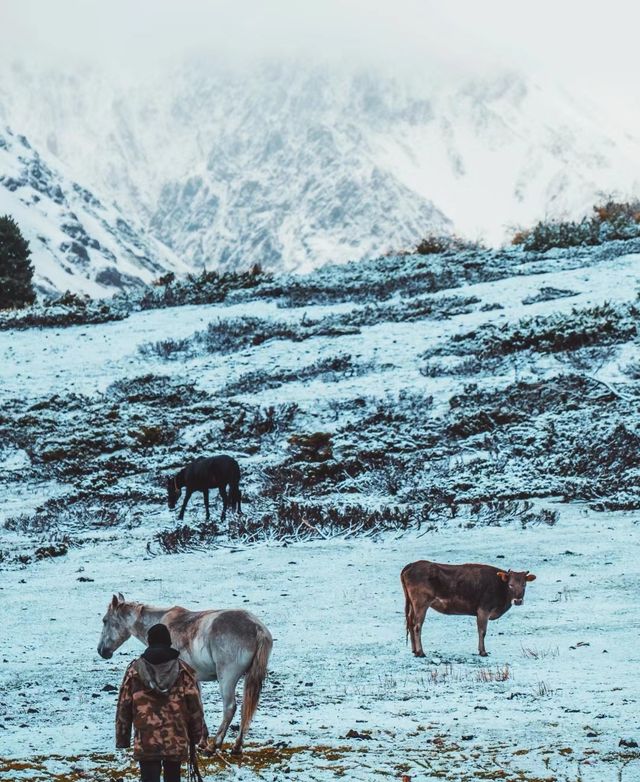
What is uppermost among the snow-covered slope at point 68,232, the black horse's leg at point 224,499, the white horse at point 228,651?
the snow-covered slope at point 68,232

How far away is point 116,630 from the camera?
399 inches

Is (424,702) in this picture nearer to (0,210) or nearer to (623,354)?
(623,354)

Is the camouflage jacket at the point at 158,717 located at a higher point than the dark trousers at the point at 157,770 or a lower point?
higher

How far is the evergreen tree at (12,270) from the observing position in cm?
5162

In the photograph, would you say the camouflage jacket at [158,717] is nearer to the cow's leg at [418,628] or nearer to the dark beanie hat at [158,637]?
the dark beanie hat at [158,637]

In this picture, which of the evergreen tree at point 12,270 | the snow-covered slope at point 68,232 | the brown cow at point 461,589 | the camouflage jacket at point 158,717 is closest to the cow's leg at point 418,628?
the brown cow at point 461,589

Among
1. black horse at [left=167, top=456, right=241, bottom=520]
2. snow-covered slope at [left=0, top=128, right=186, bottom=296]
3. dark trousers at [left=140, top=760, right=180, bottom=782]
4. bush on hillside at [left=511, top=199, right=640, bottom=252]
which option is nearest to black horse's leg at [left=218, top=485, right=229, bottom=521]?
black horse at [left=167, top=456, right=241, bottom=520]

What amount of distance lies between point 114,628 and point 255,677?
2.33 m

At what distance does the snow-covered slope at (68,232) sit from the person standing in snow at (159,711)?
101149mm

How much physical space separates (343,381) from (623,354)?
7.65 meters

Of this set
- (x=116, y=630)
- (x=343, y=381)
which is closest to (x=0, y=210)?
(x=343, y=381)

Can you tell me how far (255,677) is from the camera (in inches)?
328

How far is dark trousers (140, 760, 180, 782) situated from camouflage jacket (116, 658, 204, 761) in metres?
0.07

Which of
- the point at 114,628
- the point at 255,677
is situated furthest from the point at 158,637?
the point at 114,628
